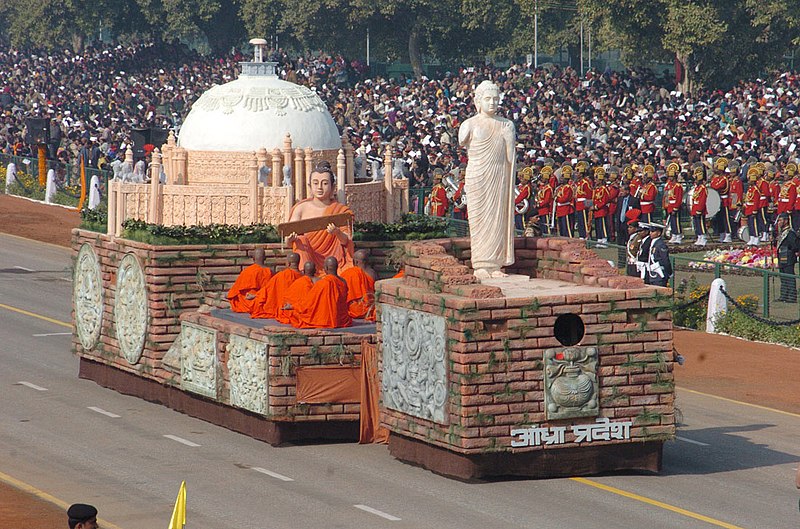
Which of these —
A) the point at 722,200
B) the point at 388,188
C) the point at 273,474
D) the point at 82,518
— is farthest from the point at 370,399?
the point at 722,200

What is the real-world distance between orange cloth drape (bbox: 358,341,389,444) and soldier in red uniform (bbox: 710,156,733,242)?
2222 centimetres

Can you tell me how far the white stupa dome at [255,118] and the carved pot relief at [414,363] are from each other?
606 centimetres

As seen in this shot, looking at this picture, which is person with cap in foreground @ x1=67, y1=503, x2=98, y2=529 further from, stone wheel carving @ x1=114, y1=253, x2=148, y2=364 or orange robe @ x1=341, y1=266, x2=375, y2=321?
stone wheel carving @ x1=114, y1=253, x2=148, y2=364

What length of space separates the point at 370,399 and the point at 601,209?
20.7 metres

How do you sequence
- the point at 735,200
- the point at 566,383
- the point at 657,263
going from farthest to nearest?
1. the point at 735,200
2. the point at 657,263
3. the point at 566,383

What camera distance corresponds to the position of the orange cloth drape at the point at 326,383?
22.6 meters

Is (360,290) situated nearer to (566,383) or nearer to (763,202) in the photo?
(566,383)

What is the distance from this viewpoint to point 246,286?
81.0 feet

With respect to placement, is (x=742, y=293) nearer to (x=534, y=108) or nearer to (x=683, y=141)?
(x=683, y=141)

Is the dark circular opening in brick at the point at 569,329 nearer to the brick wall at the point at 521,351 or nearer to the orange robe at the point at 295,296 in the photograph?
the brick wall at the point at 521,351

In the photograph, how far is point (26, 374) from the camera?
2830 centimetres

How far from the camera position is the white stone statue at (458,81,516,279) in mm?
21750

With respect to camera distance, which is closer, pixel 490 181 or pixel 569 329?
pixel 569 329

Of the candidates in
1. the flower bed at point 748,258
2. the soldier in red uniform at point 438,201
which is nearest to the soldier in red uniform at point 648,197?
the flower bed at point 748,258
